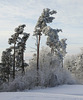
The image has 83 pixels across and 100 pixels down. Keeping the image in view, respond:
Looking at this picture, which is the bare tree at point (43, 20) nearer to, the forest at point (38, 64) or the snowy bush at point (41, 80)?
the forest at point (38, 64)

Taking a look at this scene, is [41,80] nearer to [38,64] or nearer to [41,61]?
[38,64]

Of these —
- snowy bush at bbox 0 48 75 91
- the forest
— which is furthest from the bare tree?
snowy bush at bbox 0 48 75 91

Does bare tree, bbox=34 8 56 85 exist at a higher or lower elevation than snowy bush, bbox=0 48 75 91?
higher

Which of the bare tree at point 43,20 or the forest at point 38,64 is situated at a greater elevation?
the bare tree at point 43,20

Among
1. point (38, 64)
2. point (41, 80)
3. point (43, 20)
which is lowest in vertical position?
point (41, 80)

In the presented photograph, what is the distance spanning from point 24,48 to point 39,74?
9.46 m

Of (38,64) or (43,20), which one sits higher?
(43,20)

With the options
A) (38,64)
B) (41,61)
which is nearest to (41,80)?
(38,64)

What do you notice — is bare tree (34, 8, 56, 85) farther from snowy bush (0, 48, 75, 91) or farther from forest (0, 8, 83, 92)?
snowy bush (0, 48, 75, 91)

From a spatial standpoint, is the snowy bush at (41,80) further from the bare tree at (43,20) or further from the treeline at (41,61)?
the bare tree at (43,20)

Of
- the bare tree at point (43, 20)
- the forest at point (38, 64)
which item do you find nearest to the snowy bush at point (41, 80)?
the forest at point (38, 64)

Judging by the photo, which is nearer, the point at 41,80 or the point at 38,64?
the point at 41,80

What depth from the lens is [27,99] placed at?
16.2m

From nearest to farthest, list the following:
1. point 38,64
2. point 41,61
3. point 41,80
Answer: point 41,80 < point 38,64 < point 41,61
